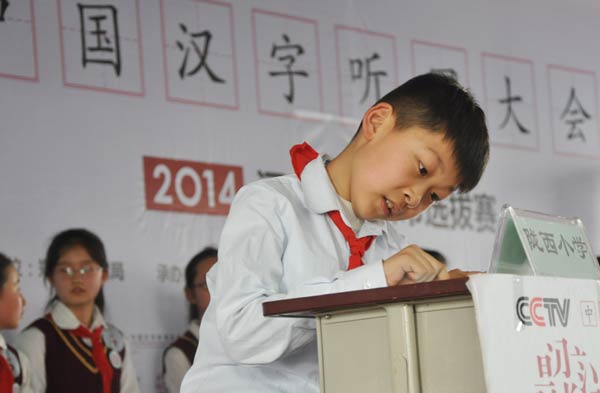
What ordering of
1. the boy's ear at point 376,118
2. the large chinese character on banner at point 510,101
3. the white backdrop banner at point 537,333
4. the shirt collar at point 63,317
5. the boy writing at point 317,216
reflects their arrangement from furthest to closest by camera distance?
the large chinese character on banner at point 510,101 < the shirt collar at point 63,317 < the boy's ear at point 376,118 < the boy writing at point 317,216 < the white backdrop banner at point 537,333

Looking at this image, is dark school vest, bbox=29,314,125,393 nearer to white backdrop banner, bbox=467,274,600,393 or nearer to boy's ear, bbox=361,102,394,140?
boy's ear, bbox=361,102,394,140

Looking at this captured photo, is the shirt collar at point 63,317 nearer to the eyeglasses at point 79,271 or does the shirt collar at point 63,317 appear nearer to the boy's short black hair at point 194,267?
the eyeglasses at point 79,271

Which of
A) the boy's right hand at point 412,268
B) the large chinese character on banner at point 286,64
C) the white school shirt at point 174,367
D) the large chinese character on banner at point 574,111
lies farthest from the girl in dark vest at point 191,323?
the boy's right hand at point 412,268

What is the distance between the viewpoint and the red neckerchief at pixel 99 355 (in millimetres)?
3119

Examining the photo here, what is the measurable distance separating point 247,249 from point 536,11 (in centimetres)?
356

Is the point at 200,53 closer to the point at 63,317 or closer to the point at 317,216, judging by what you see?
the point at 63,317

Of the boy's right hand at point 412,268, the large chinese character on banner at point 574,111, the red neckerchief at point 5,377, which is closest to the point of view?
the boy's right hand at point 412,268

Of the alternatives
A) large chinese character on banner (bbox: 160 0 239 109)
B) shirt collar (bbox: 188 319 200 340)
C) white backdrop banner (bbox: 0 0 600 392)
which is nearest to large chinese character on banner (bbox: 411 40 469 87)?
white backdrop banner (bbox: 0 0 600 392)

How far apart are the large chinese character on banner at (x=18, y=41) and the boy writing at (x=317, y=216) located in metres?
1.94

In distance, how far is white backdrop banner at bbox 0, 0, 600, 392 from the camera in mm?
3170

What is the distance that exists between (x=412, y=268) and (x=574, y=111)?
3.67 meters

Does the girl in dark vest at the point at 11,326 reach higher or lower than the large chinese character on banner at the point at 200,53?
lower

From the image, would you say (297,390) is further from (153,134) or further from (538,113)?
(538,113)

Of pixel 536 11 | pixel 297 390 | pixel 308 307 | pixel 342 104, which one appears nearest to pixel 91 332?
pixel 342 104
